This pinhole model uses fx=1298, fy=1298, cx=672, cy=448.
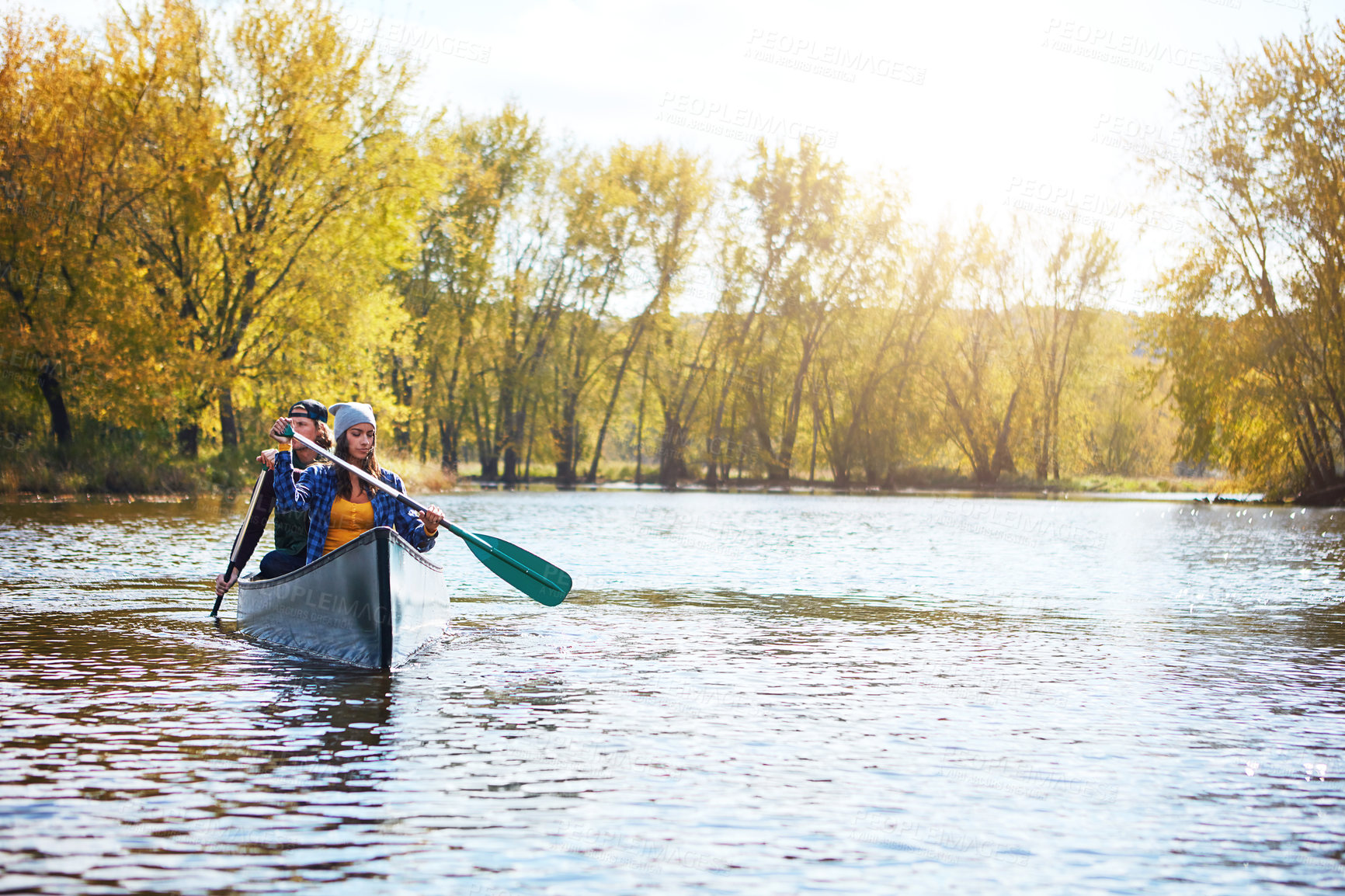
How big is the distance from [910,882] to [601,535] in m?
20.3

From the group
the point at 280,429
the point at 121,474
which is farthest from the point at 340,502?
the point at 121,474

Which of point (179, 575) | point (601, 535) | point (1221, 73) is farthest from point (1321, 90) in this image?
point (179, 575)

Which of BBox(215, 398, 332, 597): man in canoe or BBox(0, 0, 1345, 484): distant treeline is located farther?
BBox(0, 0, 1345, 484): distant treeline

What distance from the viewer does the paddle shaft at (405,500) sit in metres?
9.33

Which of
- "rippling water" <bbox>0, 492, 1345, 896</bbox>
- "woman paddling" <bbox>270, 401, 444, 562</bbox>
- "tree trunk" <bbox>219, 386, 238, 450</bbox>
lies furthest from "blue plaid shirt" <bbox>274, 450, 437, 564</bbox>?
"tree trunk" <bbox>219, 386, 238, 450</bbox>

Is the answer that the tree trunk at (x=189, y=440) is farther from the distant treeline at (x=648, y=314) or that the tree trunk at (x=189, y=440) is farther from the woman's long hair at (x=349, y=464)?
the woman's long hair at (x=349, y=464)

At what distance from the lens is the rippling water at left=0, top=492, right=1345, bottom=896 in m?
4.77

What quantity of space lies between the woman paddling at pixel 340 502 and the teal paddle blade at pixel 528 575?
1.11 m

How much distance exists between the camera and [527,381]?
57.2m

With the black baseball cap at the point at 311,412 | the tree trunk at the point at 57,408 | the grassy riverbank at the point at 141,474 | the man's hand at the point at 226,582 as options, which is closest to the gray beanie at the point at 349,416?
the black baseball cap at the point at 311,412

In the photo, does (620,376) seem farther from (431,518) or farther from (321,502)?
(431,518)

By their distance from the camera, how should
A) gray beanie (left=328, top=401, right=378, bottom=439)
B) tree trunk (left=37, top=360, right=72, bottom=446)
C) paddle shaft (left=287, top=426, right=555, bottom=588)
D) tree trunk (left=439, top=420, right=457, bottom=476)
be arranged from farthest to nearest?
tree trunk (left=439, top=420, right=457, bottom=476), tree trunk (left=37, top=360, right=72, bottom=446), gray beanie (left=328, top=401, right=378, bottom=439), paddle shaft (left=287, top=426, right=555, bottom=588)

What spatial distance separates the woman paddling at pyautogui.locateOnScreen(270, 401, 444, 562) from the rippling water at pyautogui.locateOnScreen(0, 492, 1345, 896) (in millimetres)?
955

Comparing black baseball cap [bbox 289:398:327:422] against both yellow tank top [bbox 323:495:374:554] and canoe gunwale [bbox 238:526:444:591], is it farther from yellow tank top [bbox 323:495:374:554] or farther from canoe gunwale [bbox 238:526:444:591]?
canoe gunwale [bbox 238:526:444:591]
